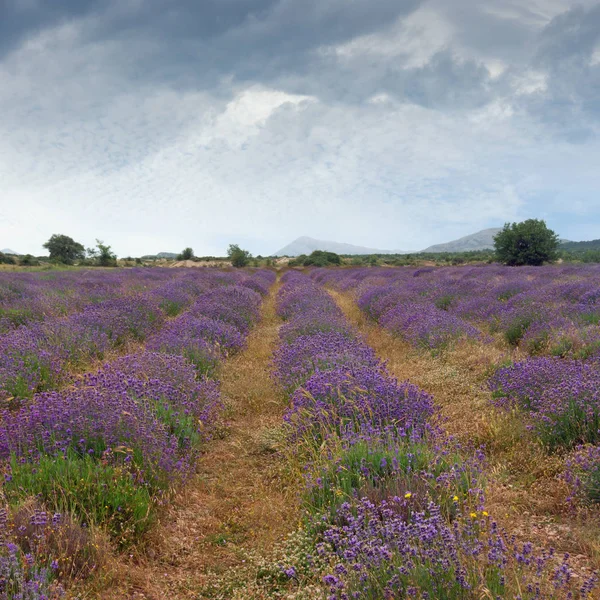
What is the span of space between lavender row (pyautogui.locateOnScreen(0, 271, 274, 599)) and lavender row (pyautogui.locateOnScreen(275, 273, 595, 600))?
3.46ft

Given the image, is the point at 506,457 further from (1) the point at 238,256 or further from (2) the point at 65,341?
(1) the point at 238,256

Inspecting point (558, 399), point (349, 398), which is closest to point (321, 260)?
point (349, 398)

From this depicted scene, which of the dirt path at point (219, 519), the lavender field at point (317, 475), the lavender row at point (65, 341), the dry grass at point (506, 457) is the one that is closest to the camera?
the lavender field at point (317, 475)

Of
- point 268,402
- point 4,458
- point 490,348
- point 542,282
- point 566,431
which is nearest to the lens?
point 4,458

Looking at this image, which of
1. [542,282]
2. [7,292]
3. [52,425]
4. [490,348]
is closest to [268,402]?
[52,425]

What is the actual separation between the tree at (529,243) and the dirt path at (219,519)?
3248 centimetres

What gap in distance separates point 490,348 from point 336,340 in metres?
2.70

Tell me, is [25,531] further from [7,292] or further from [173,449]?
[7,292]

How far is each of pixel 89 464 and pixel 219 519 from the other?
3.35ft

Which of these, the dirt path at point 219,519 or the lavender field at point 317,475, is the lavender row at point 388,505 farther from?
the dirt path at point 219,519

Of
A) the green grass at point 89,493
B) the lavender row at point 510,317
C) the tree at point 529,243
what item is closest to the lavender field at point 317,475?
the green grass at point 89,493

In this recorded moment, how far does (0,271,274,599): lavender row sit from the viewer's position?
7.38 ft

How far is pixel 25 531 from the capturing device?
2.28 m

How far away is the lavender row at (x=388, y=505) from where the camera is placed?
1.75m
